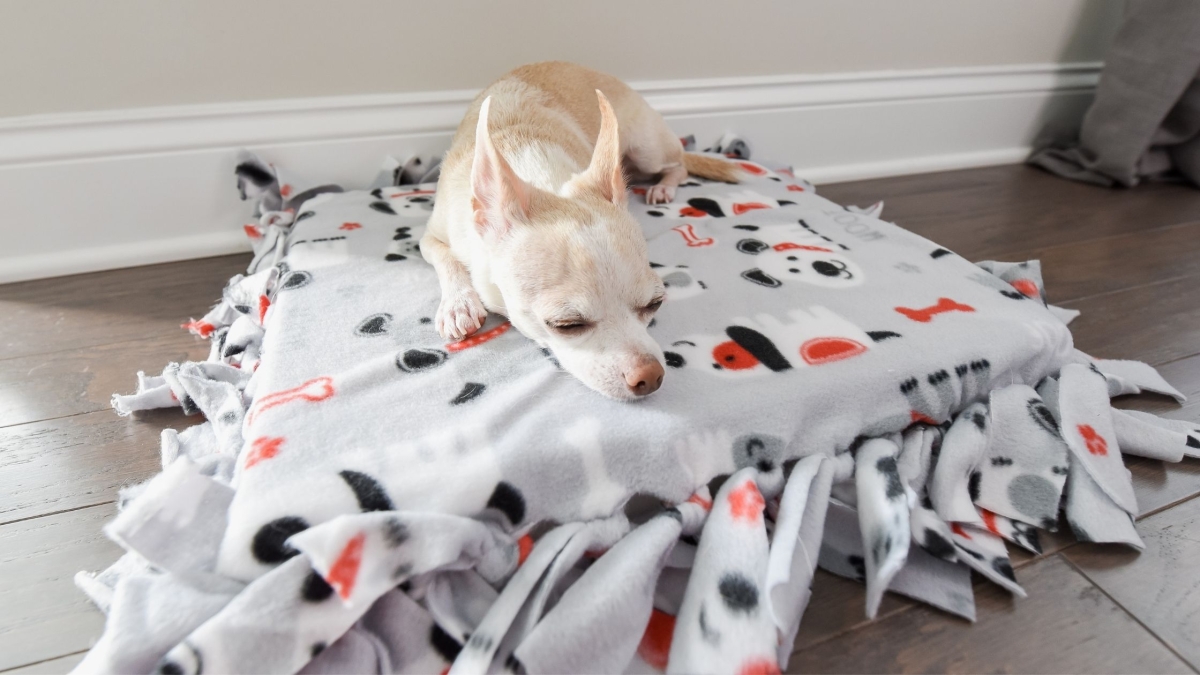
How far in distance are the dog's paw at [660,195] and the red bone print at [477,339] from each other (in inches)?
31.2

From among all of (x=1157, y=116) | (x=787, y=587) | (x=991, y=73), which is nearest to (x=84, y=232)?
(x=787, y=587)

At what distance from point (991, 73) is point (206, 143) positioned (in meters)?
2.82

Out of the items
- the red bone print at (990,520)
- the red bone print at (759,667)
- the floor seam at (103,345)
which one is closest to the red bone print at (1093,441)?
the red bone print at (990,520)

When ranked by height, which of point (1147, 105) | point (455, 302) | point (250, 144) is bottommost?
point (1147, 105)

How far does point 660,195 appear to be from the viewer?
71.8 inches

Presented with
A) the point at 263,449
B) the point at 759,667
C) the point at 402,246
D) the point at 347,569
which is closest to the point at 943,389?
the point at 759,667

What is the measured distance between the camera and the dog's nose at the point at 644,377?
3.08 ft

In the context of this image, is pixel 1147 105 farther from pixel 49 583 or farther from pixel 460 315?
pixel 49 583

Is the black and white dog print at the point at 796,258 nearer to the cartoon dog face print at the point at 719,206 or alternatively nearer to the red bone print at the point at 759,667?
the cartoon dog face print at the point at 719,206

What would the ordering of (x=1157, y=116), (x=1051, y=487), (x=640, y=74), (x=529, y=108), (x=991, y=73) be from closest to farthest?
(x=1051, y=487)
(x=529, y=108)
(x=640, y=74)
(x=1157, y=116)
(x=991, y=73)

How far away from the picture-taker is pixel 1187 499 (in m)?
1.03

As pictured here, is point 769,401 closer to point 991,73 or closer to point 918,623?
point 918,623

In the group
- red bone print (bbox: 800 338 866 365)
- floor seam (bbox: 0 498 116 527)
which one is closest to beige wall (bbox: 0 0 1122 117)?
floor seam (bbox: 0 498 116 527)

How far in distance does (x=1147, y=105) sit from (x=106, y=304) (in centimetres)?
338
